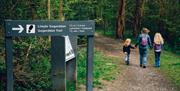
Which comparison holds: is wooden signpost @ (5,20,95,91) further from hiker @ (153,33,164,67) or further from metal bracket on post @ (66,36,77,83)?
hiker @ (153,33,164,67)

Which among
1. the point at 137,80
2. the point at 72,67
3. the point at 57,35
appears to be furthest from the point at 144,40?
the point at 57,35

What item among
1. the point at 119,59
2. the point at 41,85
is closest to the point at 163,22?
the point at 119,59

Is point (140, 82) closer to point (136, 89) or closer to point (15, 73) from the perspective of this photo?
point (136, 89)

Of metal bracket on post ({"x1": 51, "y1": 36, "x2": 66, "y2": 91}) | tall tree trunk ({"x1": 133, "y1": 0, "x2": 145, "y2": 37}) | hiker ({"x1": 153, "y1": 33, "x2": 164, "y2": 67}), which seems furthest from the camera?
tall tree trunk ({"x1": 133, "y1": 0, "x2": 145, "y2": 37})

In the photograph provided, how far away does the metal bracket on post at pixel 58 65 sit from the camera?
1223 cm

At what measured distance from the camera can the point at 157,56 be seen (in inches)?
763

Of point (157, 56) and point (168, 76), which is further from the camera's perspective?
point (157, 56)

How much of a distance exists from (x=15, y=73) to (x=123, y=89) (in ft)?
12.8

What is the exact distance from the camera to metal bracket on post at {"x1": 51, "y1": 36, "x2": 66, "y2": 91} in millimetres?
12227

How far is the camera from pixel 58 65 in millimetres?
12234

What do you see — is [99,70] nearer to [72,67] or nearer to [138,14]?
[72,67]

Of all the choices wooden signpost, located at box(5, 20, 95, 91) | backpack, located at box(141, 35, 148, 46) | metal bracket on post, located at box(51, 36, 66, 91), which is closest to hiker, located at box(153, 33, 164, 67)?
backpack, located at box(141, 35, 148, 46)

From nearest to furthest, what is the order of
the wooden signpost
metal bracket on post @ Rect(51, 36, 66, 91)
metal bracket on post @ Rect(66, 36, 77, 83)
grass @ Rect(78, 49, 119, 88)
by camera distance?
the wooden signpost → metal bracket on post @ Rect(51, 36, 66, 91) → metal bracket on post @ Rect(66, 36, 77, 83) → grass @ Rect(78, 49, 119, 88)

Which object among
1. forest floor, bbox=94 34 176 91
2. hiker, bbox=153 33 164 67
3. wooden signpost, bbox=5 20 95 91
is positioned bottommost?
forest floor, bbox=94 34 176 91
